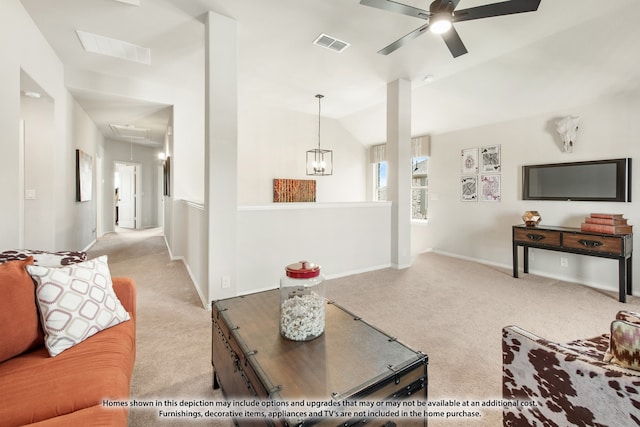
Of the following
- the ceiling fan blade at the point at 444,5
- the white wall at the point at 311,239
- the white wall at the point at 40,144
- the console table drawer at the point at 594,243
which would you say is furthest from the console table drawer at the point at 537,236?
the white wall at the point at 40,144

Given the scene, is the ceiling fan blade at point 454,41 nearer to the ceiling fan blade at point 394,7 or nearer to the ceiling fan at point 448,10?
the ceiling fan at point 448,10

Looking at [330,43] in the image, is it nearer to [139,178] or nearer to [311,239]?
[311,239]

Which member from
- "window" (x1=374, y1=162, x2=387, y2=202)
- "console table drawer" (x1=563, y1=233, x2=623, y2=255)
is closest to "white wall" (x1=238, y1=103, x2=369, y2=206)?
"window" (x1=374, y1=162, x2=387, y2=202)

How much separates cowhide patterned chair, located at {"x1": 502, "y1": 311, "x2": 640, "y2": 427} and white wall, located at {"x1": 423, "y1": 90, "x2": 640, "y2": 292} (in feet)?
11.9

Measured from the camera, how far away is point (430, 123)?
536 centimetres

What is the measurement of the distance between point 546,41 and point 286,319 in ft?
12.9

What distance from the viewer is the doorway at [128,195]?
8.89 m

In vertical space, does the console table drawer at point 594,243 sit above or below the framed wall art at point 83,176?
below

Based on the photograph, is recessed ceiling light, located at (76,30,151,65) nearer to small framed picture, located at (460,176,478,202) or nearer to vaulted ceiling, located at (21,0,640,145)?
vaulted ceiling, located at (21,0,640,145)

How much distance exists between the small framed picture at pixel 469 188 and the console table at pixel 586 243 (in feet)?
3.71

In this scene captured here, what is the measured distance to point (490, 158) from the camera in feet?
15.4

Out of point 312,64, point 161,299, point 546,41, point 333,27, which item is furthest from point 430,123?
point 161,299

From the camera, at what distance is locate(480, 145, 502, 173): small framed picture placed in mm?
4586

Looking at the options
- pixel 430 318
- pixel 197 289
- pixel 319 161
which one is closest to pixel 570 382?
pixel 430 318
